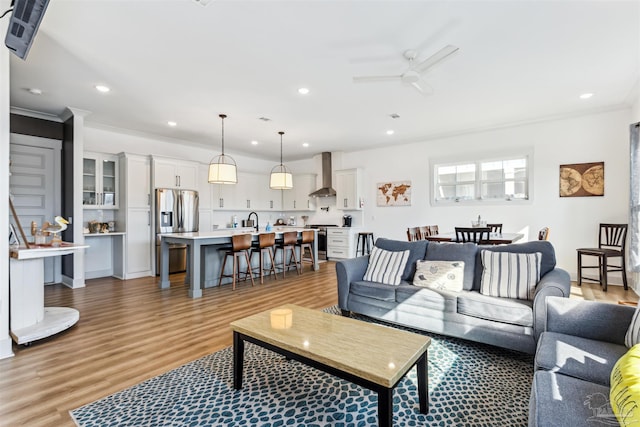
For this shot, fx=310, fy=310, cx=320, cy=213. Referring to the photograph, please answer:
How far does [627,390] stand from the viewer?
3.49ft

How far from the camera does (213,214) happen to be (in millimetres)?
7387

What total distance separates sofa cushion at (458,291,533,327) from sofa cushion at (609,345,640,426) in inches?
46.8

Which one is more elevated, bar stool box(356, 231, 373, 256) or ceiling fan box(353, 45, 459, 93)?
ceiling fan box(353, 45, 459, 93)

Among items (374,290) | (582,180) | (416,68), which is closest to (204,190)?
(374,290)

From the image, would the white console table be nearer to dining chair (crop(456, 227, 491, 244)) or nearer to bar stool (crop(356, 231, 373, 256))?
dining chair (crop(456, 227, 491, 244))

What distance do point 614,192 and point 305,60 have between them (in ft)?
17.0

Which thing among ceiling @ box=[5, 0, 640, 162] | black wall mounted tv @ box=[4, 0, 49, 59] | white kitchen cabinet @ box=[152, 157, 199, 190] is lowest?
white kitchen cabinet @ box=[152, 157, 199, 190]

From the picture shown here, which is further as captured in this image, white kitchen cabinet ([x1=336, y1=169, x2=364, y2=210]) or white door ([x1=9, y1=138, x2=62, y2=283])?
white kitchen cabinet ([x1=336, y1=169, x2=364, y2=210])

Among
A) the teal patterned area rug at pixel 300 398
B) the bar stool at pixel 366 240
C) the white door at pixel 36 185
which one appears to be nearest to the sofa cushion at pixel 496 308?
the teal patterned area rug at pixel 300 398

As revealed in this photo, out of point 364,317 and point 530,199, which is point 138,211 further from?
point 530,199

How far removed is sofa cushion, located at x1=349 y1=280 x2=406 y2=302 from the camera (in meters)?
3.10

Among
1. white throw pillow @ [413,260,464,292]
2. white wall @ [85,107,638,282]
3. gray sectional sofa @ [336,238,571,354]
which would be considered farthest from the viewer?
white wall @ [85,107,638,282]

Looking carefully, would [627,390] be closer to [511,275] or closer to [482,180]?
[511,275]

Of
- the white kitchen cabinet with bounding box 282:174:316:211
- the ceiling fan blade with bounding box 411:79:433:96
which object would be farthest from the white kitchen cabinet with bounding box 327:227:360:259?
the ceiling fan blade with bounding box 411:79:433:96
